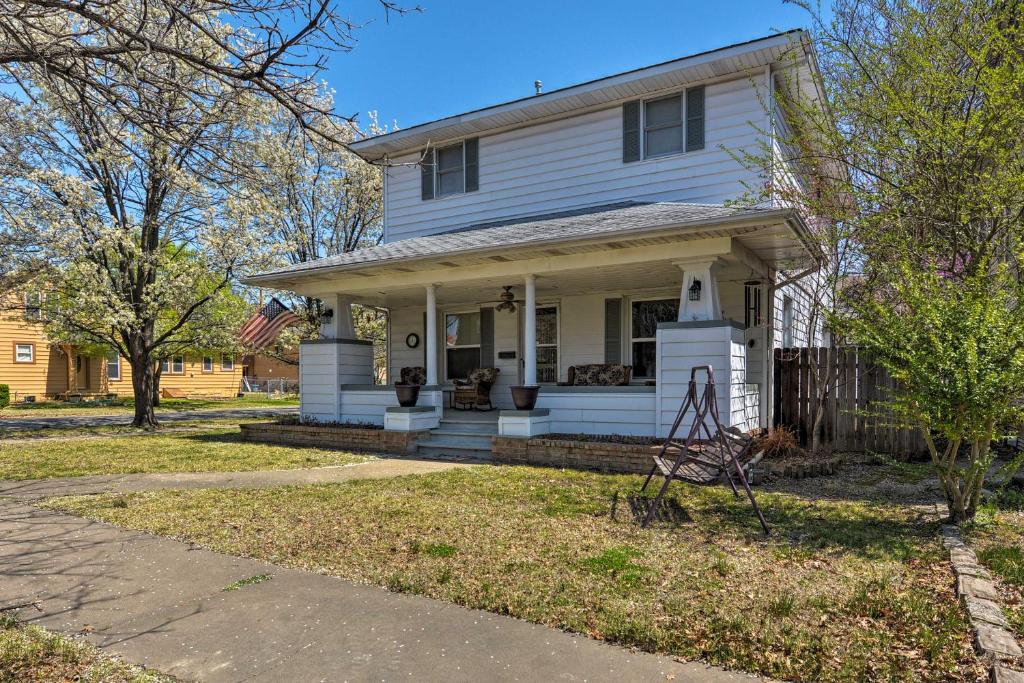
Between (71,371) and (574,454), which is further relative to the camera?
(71,371)

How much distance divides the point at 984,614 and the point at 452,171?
1182 centimetres

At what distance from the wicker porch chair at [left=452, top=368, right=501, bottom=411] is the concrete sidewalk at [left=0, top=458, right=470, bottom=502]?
396 cm


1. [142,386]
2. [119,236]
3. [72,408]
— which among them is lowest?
[72,408]

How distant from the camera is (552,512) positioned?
5.73m

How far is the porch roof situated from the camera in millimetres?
7883

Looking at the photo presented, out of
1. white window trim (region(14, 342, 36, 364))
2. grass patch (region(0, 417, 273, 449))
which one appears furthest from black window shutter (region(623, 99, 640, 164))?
white window trim (region(14, 342, 36, 364))

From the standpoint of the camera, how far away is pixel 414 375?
46.0 feet

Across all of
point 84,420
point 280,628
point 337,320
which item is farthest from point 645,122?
point 84,420

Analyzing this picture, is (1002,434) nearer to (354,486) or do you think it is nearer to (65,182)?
(354,486)

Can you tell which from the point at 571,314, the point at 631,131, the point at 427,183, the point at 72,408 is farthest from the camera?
the point at 72,408

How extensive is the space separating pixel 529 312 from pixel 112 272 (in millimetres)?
10599

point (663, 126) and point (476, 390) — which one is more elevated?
point (663, 126)

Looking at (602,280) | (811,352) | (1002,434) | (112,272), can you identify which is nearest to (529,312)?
(602,280)

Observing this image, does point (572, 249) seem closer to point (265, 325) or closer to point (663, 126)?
point (663, 126)
